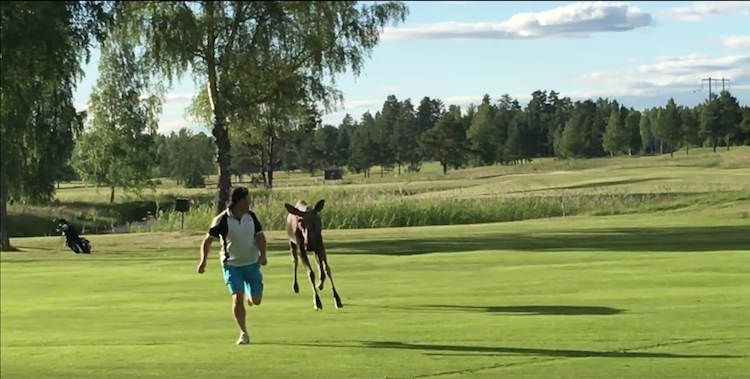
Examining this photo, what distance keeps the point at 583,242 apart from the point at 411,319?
61.1 ft

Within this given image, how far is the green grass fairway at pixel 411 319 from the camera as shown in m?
11.1

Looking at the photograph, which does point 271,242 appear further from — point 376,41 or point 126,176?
point 126,176

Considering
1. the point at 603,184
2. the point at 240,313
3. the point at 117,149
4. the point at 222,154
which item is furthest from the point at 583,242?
the point at 117,149

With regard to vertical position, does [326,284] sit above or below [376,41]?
below

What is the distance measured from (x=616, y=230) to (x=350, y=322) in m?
24.2

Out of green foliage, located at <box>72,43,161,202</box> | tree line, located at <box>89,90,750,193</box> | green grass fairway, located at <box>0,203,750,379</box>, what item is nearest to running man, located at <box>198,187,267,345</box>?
green grass fairway, located at <box>0,203,750,379</box>

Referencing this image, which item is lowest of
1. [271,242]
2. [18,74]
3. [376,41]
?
[271,242]

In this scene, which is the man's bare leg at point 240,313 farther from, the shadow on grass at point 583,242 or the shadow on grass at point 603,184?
the shadow on grass at point 603,184

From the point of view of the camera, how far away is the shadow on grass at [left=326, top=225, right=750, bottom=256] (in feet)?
97.5

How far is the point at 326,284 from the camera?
20.4 meters

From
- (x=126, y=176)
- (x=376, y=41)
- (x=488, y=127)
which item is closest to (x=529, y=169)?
(x=488, y=127)

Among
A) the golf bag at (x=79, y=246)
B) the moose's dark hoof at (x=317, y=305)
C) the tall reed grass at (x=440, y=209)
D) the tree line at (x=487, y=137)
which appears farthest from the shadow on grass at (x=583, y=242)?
the tree line at (x=487, y=137)

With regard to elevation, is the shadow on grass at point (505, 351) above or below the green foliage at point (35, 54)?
below

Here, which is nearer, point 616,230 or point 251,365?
point 251,365
